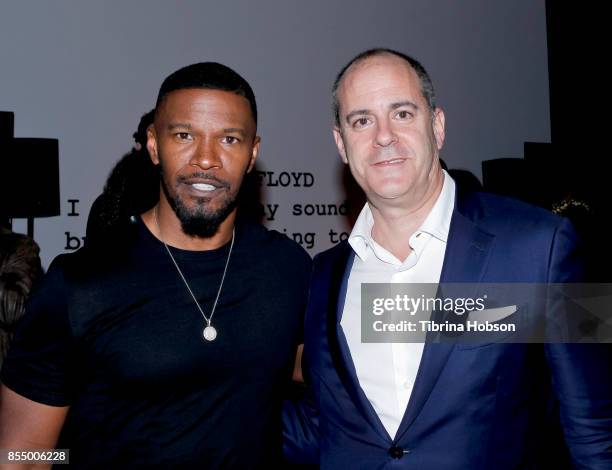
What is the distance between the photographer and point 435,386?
5.01ft

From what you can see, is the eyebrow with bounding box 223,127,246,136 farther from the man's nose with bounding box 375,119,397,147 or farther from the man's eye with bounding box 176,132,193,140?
the man's nose with bounding box 375,119,397,147

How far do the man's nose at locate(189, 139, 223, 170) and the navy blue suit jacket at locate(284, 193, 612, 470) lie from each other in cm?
81

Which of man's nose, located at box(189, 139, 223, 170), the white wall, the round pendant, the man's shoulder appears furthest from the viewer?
the white wall

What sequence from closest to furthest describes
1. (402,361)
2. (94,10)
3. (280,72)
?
(402,361) < (94,10) < (280,72)

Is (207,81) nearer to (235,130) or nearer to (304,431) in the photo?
(235,130)

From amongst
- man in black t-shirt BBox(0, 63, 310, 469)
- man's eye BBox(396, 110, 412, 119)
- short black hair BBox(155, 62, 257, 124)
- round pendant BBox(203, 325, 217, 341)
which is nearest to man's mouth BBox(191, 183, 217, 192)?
man in black t-shirt BBox(0, 63, 310, 469)

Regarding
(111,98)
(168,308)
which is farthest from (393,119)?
(111,98)

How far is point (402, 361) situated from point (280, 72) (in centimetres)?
381

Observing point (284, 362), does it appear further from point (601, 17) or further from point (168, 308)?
point (601, 17)

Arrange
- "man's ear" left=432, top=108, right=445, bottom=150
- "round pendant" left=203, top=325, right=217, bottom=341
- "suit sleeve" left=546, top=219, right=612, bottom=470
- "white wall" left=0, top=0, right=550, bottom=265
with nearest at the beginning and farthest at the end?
"suit sleeve" left=546, top=219, right=612, bottom=470, "round pendant" left=203, top=325, right=217, bottom=341, "man's ear" left=432, top=108, right=445, bottom=150, "white wall" left=0, top=0, right=550, bottom=265

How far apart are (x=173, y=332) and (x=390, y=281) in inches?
27.7

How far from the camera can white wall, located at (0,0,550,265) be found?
4.18 metres

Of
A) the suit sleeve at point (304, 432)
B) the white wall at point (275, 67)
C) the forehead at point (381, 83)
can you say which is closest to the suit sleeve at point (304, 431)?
the suit sleeve at point (304, 432)

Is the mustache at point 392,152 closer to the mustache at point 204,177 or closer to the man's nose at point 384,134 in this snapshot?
the man's nose at point 384,134
